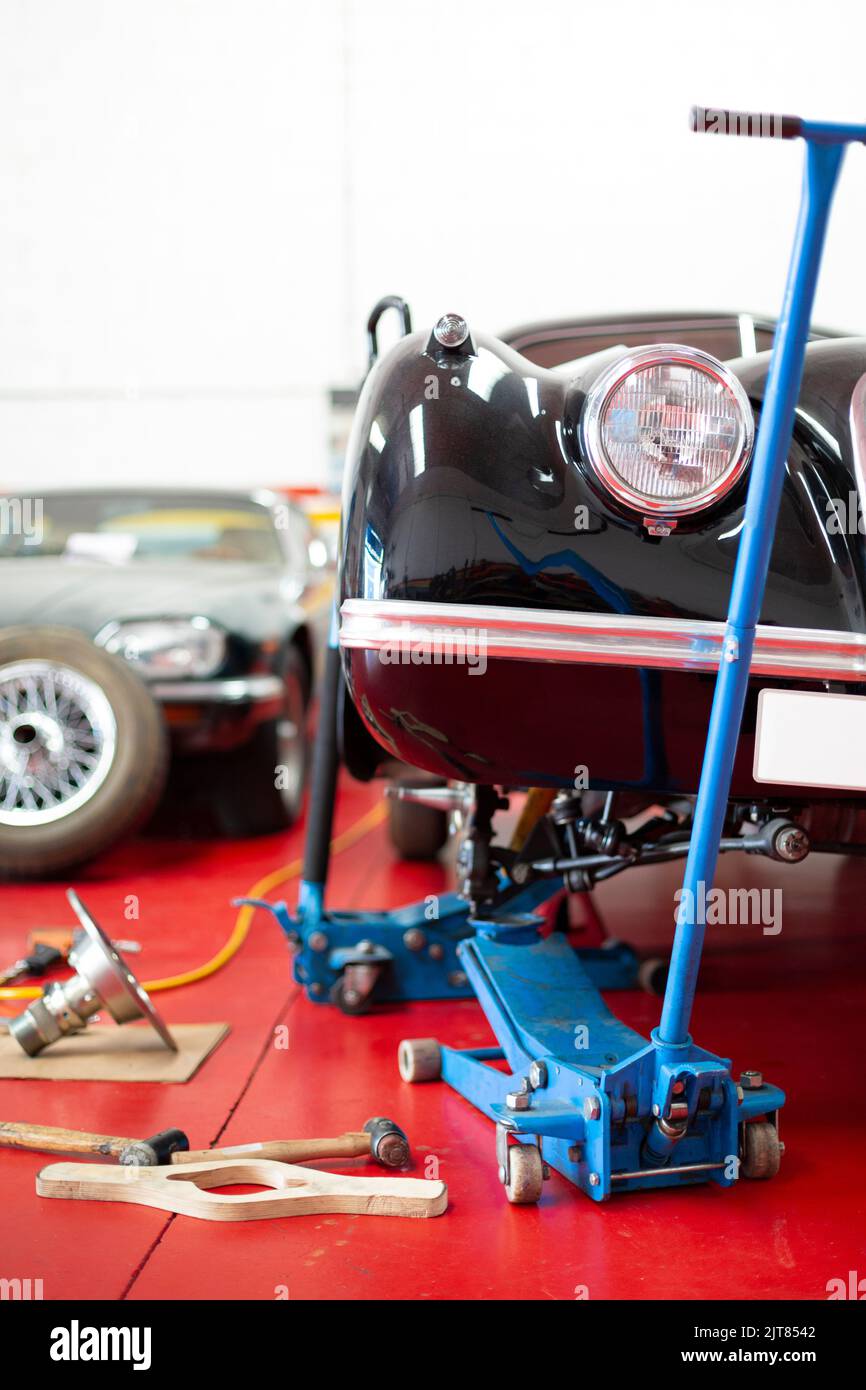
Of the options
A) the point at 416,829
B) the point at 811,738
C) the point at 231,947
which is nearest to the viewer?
the point at 811,738

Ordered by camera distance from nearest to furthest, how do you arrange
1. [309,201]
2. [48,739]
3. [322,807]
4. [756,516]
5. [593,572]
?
[756,516] → [593,572] → [322,807] → [48,739] → [309,201]

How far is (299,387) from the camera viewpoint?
9.94 metres

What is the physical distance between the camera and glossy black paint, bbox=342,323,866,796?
67.5 inches

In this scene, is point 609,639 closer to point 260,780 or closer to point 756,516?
point 756,516

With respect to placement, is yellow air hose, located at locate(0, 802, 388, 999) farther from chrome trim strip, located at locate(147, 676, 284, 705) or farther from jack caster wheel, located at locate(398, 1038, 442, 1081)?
jack caster wheel, located at locate(398, 1038, 442, 1081)

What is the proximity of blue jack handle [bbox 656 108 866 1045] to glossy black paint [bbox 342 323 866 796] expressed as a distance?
227 mm

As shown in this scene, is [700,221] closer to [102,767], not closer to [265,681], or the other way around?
[265,681]

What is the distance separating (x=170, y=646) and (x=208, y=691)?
0.19 metres

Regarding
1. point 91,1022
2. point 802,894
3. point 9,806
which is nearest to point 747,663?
point 91,1022

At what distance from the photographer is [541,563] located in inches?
67.5

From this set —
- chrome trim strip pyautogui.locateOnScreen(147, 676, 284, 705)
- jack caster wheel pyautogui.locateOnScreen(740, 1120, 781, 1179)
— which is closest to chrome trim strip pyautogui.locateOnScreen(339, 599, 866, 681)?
jack caster wheel pyautogui.locateOnScreen(740, 1120, 781, 1179)

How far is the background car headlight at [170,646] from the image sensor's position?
3939 millimetres

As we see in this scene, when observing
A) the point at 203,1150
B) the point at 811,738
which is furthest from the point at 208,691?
the point at 811,738
